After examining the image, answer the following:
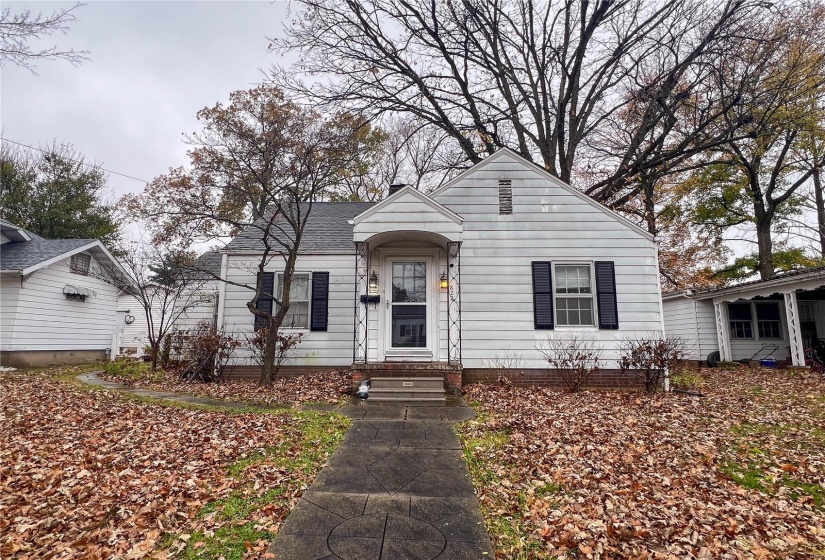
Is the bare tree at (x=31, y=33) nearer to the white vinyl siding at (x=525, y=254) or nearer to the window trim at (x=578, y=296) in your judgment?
the white vinyl siding at (x=525, y=254)

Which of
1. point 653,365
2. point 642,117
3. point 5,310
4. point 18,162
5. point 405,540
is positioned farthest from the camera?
point 18,162

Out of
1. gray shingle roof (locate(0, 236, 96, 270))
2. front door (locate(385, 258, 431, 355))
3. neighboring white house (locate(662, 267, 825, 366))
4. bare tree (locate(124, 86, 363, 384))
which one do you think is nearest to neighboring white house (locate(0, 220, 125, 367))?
gray shingle roof (locate(0, 236, 96, 270))

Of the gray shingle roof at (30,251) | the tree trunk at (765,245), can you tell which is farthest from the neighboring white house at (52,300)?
the tree trunk at (765,245)

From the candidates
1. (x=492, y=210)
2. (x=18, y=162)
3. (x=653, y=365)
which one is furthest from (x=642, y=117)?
(x=18, y=162)

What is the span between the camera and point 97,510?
3348 millimetres

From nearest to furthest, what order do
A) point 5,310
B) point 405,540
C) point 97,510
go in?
point 405,540
point 97,510
point 5,310

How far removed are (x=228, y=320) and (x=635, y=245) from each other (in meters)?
9.78

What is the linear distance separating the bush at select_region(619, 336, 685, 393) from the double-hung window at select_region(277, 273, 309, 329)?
7.38 meters

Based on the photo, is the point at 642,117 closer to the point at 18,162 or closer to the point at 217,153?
the point at 217,153

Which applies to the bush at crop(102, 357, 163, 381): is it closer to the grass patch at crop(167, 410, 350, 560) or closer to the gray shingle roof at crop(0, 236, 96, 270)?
the gray shingle roof at crop(0, 236, 96, 270)

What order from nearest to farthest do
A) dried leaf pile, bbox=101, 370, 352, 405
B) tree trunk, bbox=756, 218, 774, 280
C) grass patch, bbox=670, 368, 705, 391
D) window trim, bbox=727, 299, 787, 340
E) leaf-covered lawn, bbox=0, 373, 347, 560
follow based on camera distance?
leaf-covered lawn, bbox=0, 373, 347, 560 < dried leaf pile, bbox=101, 370, 352, 405 < grass patch, bbox=670, 368, 705, 391 < window trim, bbox=727, 299, 787, 340 < tree trunk, bbox=756, 218, 774, 280

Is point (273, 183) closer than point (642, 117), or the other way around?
point (273, 183)

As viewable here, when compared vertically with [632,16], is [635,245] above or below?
below

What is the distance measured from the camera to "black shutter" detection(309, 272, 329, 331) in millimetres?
9992
